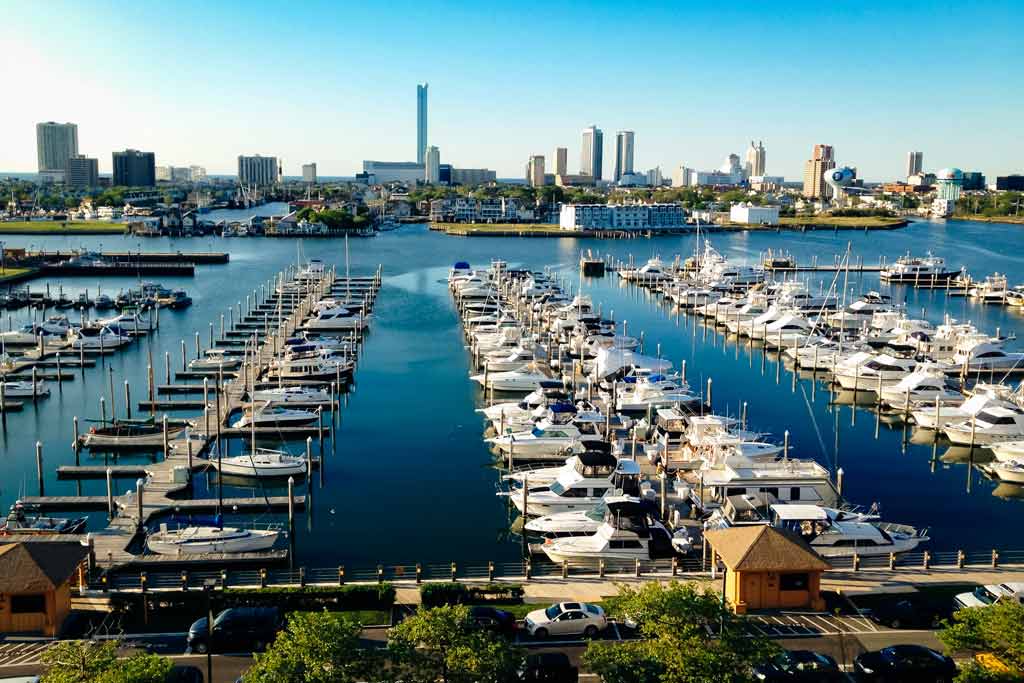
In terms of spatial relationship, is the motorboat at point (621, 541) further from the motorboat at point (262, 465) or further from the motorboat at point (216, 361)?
the motorboat at point (216, 361)

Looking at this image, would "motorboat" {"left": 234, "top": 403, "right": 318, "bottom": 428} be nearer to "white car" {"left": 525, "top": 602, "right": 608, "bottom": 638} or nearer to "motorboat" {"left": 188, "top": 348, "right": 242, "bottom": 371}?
"motorboat" {"left": 188, "top": 348, "right": 242, "bottom": 371}

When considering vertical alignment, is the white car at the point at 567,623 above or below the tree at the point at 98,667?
below

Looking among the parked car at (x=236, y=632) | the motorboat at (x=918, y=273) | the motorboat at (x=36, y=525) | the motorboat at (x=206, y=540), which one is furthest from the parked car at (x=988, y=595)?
the motorboat at (x=918, y=273)

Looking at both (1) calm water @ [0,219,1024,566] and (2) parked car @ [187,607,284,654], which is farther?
(1) calm water @ [0,219,1024,566]

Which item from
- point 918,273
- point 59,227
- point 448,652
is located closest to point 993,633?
point 448,652

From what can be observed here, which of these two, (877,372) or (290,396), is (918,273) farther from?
(290,396)

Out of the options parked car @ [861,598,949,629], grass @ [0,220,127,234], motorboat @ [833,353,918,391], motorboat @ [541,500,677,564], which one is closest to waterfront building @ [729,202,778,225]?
grass @ [0,220,127,234]
